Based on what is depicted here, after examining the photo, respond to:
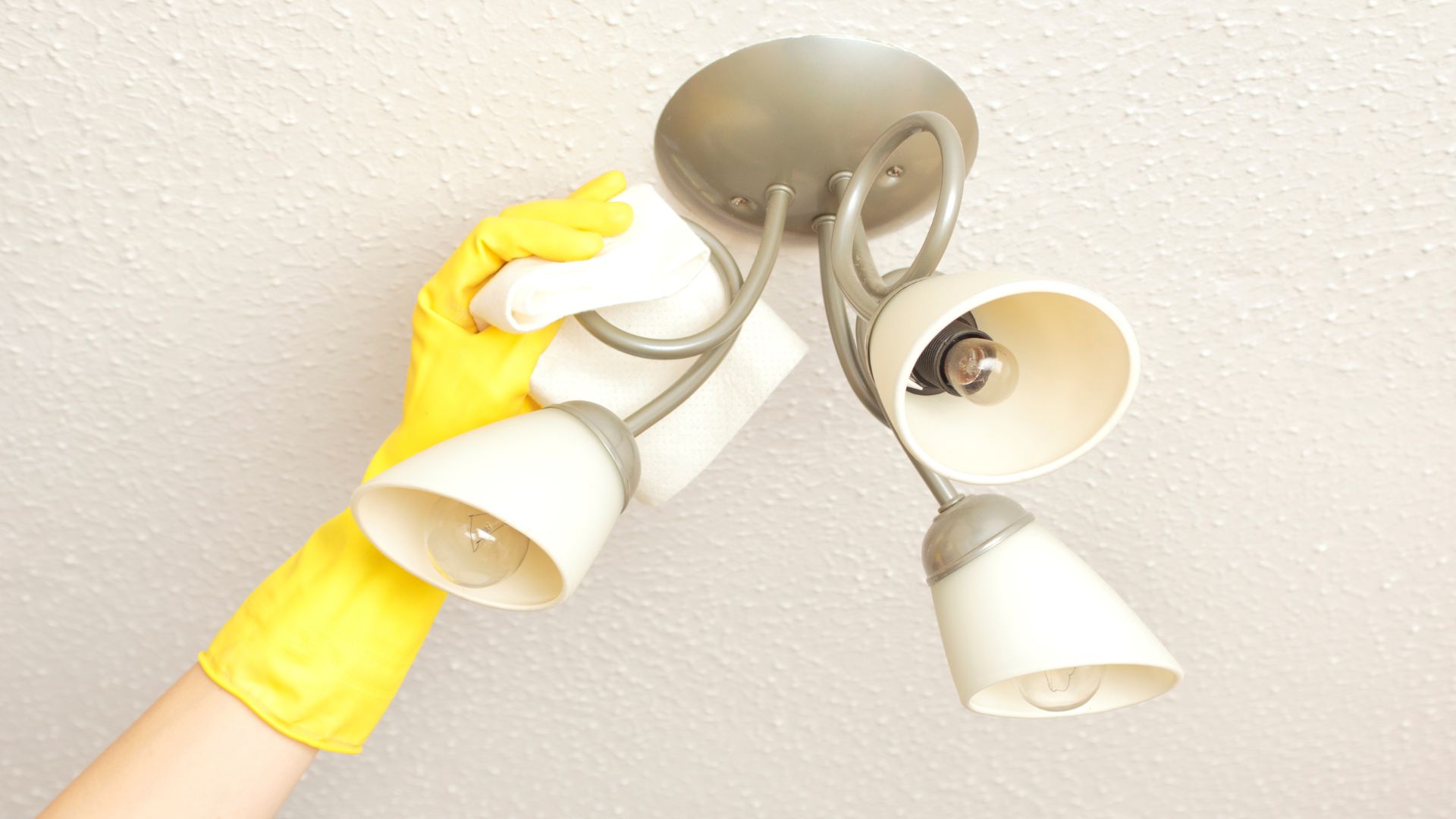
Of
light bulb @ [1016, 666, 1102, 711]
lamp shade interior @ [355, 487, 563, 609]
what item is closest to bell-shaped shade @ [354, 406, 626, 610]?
lamp shade interior @ [355, 487, 563, 609]

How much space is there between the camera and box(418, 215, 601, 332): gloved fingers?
49 centimetres

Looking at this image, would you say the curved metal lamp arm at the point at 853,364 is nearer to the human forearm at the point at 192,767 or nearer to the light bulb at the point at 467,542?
the light bulb at the point at 467,542

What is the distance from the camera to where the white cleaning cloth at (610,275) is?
48 centimetres

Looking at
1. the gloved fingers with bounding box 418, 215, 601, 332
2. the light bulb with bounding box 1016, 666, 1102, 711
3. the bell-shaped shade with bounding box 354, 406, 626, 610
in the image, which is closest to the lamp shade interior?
the bell-shaped shade with bounding box 354, 406, 626, 610

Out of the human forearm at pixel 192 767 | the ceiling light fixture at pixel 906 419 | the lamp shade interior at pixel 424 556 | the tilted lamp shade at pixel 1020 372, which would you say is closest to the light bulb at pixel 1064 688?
the ceiling light fixture at pixel 906 419

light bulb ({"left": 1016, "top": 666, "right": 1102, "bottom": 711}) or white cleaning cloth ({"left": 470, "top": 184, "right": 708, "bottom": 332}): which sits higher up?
white cleaning cloth ({"left": 470, "top": 184, "right": 708, "bottom": 332})

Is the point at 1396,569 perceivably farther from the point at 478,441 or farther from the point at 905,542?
the point at 478,441

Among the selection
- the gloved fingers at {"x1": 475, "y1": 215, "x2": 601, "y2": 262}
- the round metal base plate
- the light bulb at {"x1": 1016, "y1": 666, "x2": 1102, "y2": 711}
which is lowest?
the light bulb at {"x1": 1016, "y1": 666, "x2": 1102, "y2": 711}

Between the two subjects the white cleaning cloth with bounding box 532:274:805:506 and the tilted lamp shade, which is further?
the white cleaning cloth with bounding box 532:274:805:506

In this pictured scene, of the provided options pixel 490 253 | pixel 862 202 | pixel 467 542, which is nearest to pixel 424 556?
pixel 467 542

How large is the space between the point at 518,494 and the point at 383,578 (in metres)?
0.22

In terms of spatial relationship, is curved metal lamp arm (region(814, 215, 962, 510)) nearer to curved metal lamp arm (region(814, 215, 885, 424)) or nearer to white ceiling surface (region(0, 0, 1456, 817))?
curved metal lamp arm (region(814, 215, 885, 424))

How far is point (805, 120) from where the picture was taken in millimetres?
520

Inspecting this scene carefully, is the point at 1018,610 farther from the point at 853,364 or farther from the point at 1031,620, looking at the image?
the point at 853,364
